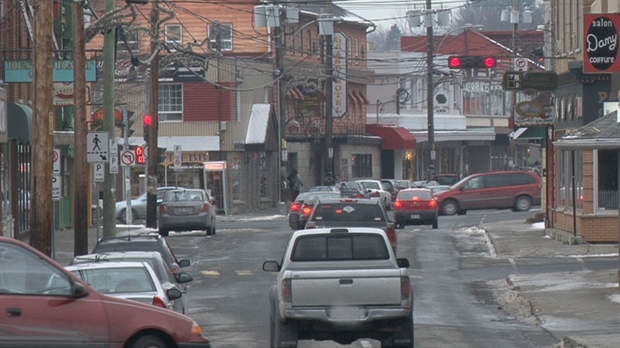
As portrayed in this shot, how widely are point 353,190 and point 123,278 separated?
43953 mm

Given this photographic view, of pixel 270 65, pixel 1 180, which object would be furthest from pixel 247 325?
pixel 270 65

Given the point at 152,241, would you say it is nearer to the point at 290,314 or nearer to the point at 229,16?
the point at 290,314

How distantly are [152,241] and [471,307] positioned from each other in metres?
6.22

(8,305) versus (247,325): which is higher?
(8,305)

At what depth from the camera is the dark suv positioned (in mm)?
27420

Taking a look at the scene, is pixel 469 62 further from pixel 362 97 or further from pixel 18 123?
pixel 362 97

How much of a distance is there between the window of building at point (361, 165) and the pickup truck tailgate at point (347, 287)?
68188 millimetres

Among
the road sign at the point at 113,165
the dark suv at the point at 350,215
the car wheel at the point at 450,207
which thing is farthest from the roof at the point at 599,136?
the car wheel at the point at 450,207

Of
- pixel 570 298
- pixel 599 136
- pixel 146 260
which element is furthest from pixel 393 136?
pixel 146 260

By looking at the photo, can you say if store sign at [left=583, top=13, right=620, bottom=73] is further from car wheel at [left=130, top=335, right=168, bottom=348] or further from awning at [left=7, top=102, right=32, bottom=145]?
awning at [left=7, top=102, right=32, bottom=145]

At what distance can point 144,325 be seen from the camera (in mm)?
12719

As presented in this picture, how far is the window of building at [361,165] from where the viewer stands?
84.0 m

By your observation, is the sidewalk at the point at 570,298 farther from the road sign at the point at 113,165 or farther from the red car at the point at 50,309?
the road sign at the point at 113,165

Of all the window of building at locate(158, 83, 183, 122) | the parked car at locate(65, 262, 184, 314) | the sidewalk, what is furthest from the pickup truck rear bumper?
the window of building at locate(158, 83, 183, 122)
